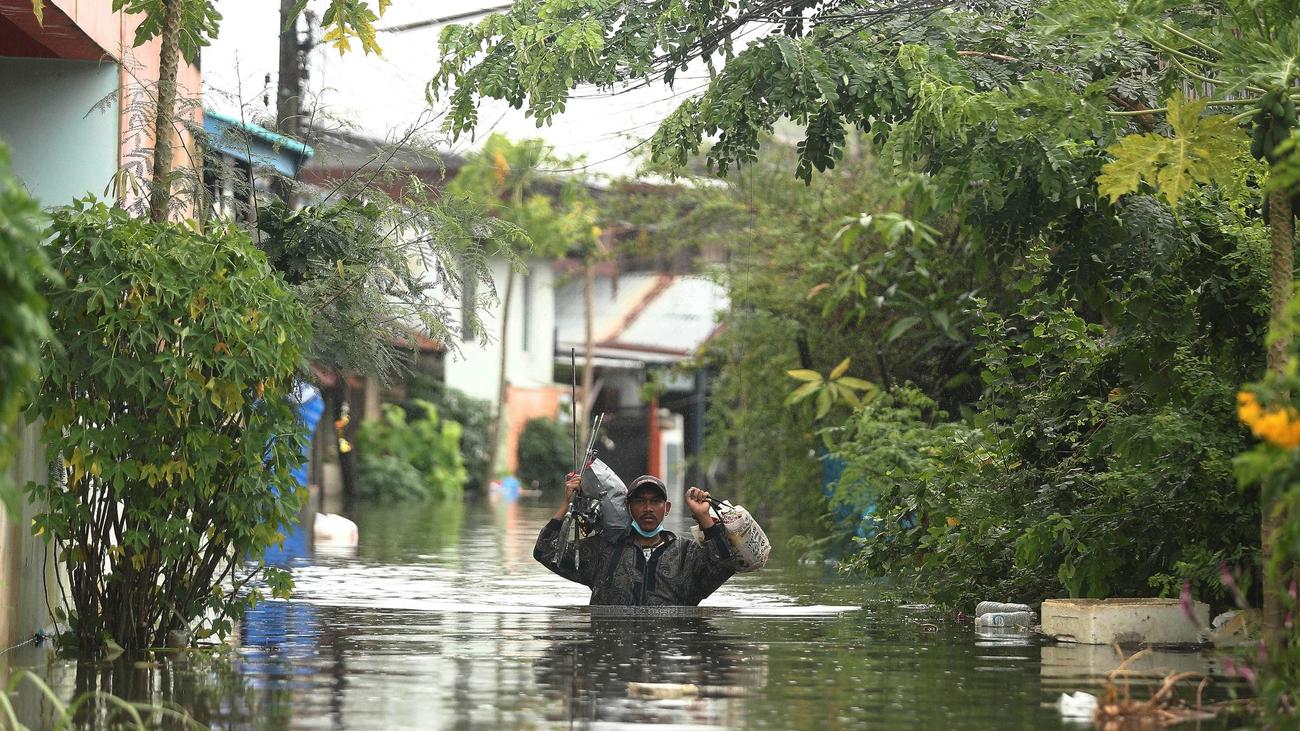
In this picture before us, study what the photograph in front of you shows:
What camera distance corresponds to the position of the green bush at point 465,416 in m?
50.3

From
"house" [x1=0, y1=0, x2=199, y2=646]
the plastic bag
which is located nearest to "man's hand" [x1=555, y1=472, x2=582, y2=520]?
the plastic bag

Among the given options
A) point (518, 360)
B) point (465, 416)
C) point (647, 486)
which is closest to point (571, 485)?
point (647, 486)

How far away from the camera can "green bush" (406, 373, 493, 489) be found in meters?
50.3

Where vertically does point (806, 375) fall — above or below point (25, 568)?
above

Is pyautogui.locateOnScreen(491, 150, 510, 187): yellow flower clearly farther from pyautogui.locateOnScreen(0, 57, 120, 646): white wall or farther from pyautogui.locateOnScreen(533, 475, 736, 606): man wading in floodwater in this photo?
pyautogui.locateOnScreen(533, 475, 736, 606): man wading in floodwater

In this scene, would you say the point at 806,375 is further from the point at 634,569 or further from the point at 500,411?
the point at 500,411

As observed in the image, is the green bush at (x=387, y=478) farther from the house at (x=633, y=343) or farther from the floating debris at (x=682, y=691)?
the floating debris at (x=682, y=691)

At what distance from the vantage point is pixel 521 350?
54.7 m

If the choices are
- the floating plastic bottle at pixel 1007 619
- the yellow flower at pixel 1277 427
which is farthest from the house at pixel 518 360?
the yellow flower at pixel 1277 427

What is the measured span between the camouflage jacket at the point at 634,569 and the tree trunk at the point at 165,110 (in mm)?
3690

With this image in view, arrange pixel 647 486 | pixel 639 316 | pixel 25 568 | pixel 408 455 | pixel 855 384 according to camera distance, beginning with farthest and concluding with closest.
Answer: pixel 639 316 < pixel 408 455 < pixel 855 384 < pixel 647 486 < pixel 25 568

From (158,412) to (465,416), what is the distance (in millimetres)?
40787

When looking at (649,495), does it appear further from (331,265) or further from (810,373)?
(810,373)

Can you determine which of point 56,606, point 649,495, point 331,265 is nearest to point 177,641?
point 56,606
